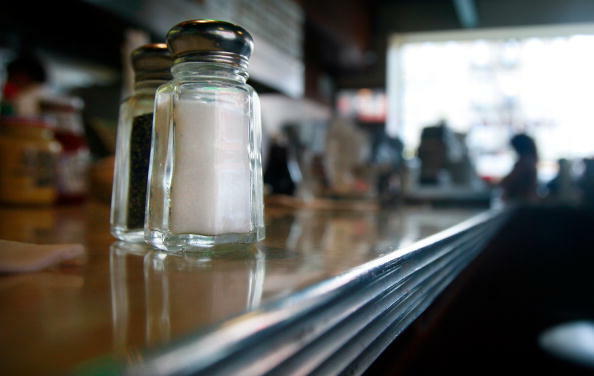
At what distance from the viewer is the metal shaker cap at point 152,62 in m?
0.57

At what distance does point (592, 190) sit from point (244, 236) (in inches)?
135

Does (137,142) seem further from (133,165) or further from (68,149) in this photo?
(68,149)

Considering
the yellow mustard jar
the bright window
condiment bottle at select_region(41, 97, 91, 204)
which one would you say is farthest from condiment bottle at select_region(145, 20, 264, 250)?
the bright window

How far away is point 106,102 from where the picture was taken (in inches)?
107

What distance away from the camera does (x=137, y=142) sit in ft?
1.92

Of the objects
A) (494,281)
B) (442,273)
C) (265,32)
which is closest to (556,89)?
(265,32)

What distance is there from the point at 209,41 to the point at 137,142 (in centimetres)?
20

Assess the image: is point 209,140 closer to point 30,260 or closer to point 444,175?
point 30,260

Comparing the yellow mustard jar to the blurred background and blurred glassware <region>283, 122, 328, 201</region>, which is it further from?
blurred glassware <region>283, 122, 328, 201</region>

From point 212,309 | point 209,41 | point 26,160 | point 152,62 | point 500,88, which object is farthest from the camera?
point 500,88

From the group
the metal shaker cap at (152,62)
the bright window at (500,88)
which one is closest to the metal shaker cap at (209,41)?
the metal shaker cap at (152,62)

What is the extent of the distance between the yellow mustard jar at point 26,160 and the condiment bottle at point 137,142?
48 centimetres

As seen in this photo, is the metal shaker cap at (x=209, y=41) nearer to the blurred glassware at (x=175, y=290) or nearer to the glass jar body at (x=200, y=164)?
the glass jar body at (x=200, y=164)

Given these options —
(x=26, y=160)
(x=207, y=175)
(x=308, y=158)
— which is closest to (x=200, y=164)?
(x=207, y=175)
